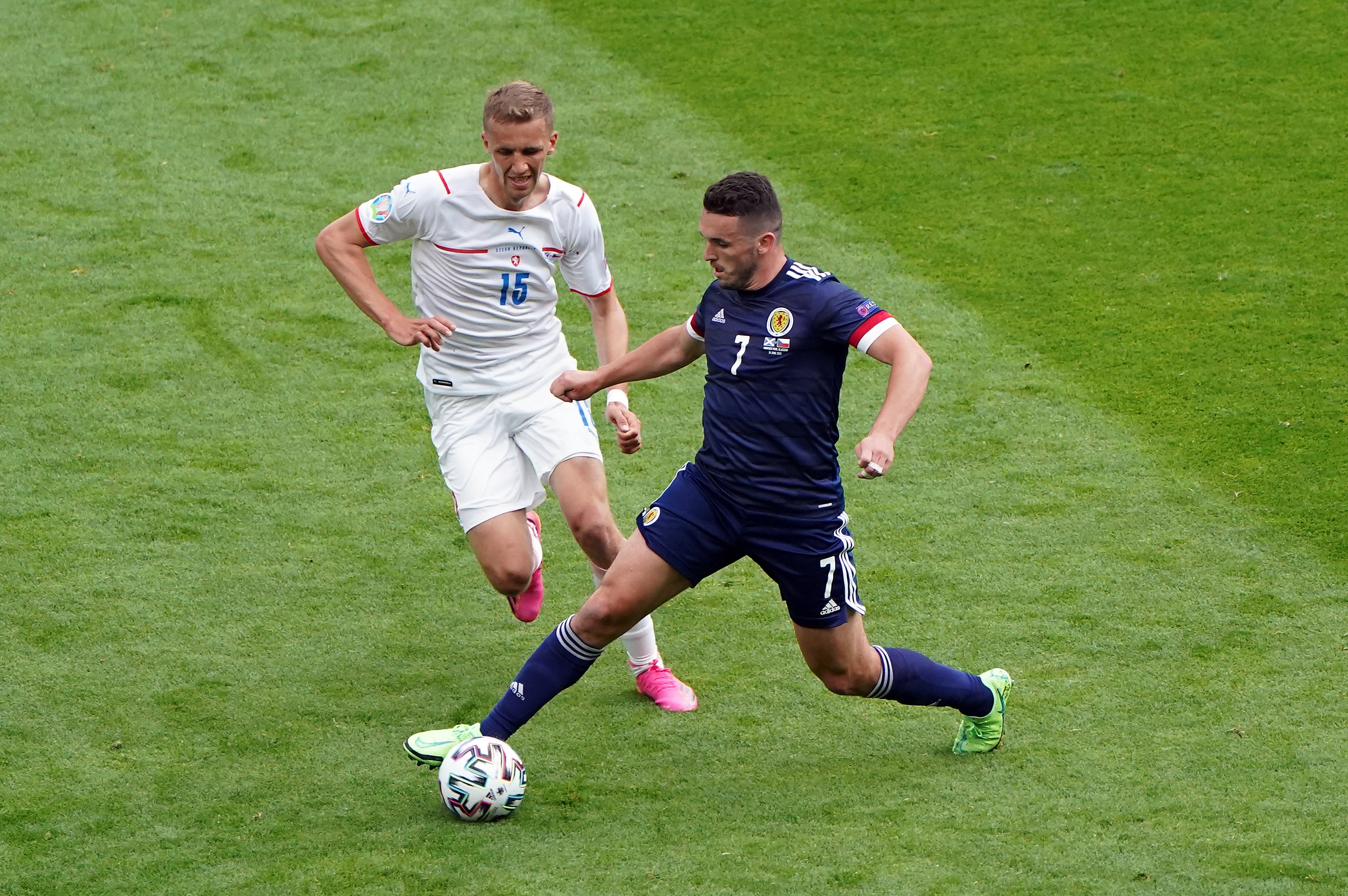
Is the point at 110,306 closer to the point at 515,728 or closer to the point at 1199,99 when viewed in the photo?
the point at 515,728

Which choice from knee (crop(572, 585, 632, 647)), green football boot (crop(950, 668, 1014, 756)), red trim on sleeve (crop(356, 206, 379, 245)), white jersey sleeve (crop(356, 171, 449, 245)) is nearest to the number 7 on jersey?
knee (crop(572, 585, 632, 647))

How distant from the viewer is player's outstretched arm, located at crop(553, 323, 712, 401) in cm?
553

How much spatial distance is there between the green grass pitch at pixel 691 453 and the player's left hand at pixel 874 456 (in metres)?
1.30

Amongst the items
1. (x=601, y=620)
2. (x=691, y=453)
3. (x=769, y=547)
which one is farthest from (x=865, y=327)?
(x=691, y=453)

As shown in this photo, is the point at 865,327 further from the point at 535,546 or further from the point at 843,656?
the point at 535,546

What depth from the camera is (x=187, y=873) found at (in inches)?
197

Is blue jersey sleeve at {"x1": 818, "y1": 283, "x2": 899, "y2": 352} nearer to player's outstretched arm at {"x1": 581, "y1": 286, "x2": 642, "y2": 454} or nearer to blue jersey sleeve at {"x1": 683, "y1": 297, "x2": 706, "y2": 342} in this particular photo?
blue jersey sleeve at {"x1": 683, "y1": 297, "x2": 706, "y2": 342}

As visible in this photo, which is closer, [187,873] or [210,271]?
[187,873]

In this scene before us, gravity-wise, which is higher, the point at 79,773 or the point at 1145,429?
the point at 1145,429

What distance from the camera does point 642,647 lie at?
245 inches

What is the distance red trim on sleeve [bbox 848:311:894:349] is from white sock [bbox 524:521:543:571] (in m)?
1.80

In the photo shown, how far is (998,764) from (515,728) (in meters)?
1.69

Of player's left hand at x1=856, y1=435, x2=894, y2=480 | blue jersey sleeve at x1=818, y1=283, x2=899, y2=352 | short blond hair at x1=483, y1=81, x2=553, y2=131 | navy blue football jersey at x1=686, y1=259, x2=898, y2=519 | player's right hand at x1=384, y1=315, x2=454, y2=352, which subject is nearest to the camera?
player's left hand at x1=856, y1=435, x2=894, y2=480

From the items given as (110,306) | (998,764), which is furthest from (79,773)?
(110,306)
